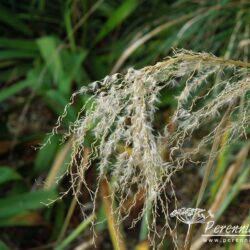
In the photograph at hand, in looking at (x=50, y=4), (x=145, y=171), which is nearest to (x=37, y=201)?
(x=145, y=171)

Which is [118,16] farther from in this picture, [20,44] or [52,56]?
[20,44]

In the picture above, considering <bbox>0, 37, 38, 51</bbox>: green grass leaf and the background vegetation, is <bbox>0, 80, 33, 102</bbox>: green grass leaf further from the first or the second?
<bbox>0, 37, 38, 51</bbox>: green grass leaf

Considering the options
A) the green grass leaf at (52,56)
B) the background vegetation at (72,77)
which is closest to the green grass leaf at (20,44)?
the background vegetation at (72,77)

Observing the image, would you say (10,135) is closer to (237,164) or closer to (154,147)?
(237,164)

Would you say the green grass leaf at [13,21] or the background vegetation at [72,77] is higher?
the green grass leaf at [13,21]

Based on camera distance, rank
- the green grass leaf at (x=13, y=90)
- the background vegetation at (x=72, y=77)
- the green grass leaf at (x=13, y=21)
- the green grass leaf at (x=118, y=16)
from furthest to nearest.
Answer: the green grass leaf at (x=13, y=21)
the green grass leaf at (x=118, y=16)
the green grass leaf at (x=13, y=90)
the background vegetation at (x=72, y=77)

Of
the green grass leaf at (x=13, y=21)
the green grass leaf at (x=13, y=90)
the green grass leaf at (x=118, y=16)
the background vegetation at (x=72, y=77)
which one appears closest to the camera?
the background vegetation at (x=72, y=77)

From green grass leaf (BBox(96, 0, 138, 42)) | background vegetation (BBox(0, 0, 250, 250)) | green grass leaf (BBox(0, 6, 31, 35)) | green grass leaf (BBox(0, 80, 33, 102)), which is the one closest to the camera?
background vegetation (BBox(0, 0, 250, 250))

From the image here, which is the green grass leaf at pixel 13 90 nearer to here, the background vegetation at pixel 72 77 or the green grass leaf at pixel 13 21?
the background vegetation at pixel 72 77

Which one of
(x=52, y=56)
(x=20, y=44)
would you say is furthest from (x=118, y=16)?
(x=20, y=44)

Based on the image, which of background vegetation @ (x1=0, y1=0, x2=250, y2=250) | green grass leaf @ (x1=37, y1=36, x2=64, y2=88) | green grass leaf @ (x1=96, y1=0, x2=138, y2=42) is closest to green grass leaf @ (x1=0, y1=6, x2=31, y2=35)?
background vegetation @ (x1=0, y1=0, x2=250, y2=250)
